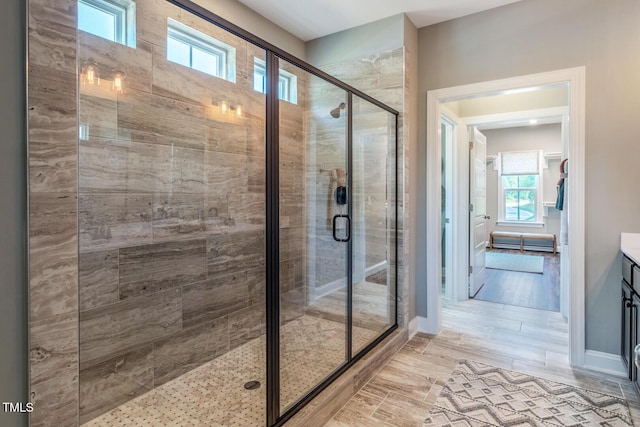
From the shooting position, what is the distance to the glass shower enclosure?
1.94 m

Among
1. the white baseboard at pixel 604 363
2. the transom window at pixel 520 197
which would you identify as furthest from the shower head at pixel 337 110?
the transom window at pixel 520 197

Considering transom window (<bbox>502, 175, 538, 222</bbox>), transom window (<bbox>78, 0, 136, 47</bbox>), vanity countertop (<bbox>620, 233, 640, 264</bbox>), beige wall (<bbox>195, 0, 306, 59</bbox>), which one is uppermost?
beige wall (<bbox>195, 0, 306, 59</bbox>)

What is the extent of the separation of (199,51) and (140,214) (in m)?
1.22

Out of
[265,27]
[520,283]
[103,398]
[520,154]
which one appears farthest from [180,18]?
[520,154]

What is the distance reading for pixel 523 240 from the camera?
755 cm

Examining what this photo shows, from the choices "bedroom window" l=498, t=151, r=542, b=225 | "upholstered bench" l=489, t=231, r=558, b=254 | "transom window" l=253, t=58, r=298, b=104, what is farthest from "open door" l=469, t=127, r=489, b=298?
"bedroom window" l=498, t=151, r=542, b=225

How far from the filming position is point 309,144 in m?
3.16

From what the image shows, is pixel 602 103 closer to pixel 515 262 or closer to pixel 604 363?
pixel 604 363

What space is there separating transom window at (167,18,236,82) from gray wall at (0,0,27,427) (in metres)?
1.39

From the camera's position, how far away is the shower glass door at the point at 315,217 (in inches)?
104

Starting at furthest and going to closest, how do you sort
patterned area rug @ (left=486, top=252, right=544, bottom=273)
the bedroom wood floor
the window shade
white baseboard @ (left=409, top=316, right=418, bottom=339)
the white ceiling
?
the window shade, patterned area rug @ (left=486, top=252, right=544, bottom=273), the bedroom wood floor, white baseboard @ (left=409, top=316, right=418, bottom=339), the white ceiling

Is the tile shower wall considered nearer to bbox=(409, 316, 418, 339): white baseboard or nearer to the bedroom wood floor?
bbox=(409, 316, 418, 339): white baseboard

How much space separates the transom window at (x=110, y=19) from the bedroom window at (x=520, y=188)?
799cm

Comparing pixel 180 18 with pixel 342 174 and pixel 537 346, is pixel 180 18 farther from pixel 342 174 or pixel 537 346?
pixel 537 346
